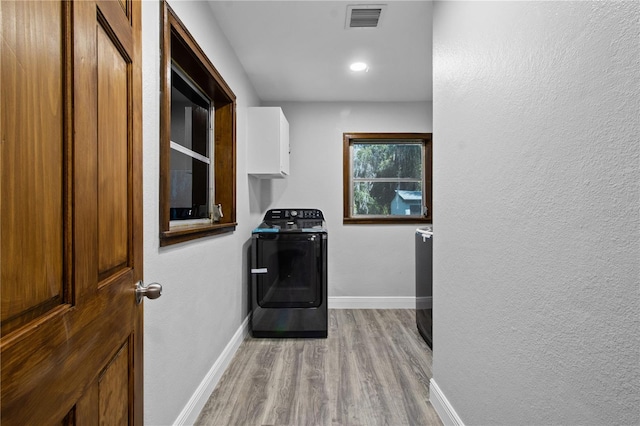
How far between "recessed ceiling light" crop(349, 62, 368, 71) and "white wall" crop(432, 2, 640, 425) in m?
1.33

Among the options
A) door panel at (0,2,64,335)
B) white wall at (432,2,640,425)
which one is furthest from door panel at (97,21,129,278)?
white wall at (432,2,640,425)

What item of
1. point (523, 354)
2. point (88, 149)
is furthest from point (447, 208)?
point (88, 149)

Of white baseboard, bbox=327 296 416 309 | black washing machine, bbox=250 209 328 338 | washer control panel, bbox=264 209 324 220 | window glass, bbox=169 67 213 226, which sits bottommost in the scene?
white baseboard, bbox=327 296 416 309

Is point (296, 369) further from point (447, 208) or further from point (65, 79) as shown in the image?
point (65, 79)

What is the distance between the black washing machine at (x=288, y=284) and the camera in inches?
116

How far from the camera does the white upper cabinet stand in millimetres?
3059

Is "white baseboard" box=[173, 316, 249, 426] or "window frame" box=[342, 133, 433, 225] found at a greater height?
"window frame" box=[342, 133, 433, 225]

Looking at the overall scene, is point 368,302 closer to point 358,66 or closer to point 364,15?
point 358,66

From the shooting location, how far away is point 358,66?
2.87 meters

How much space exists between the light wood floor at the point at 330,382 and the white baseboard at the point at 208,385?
0.04 m

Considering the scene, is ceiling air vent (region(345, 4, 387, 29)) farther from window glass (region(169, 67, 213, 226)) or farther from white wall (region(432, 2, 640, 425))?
window glass (region(169, 67, 213, 226))

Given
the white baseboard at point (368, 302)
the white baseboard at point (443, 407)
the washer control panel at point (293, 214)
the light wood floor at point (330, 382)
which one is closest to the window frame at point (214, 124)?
the light wood floor at point (330, 382)

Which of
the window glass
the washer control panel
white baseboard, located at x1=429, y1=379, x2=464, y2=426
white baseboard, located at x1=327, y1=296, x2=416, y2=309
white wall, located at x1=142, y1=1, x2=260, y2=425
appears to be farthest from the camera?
white baseboard, located at x1=327, y1=296, x2=416, y2=309

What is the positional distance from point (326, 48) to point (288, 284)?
1.92 meters
